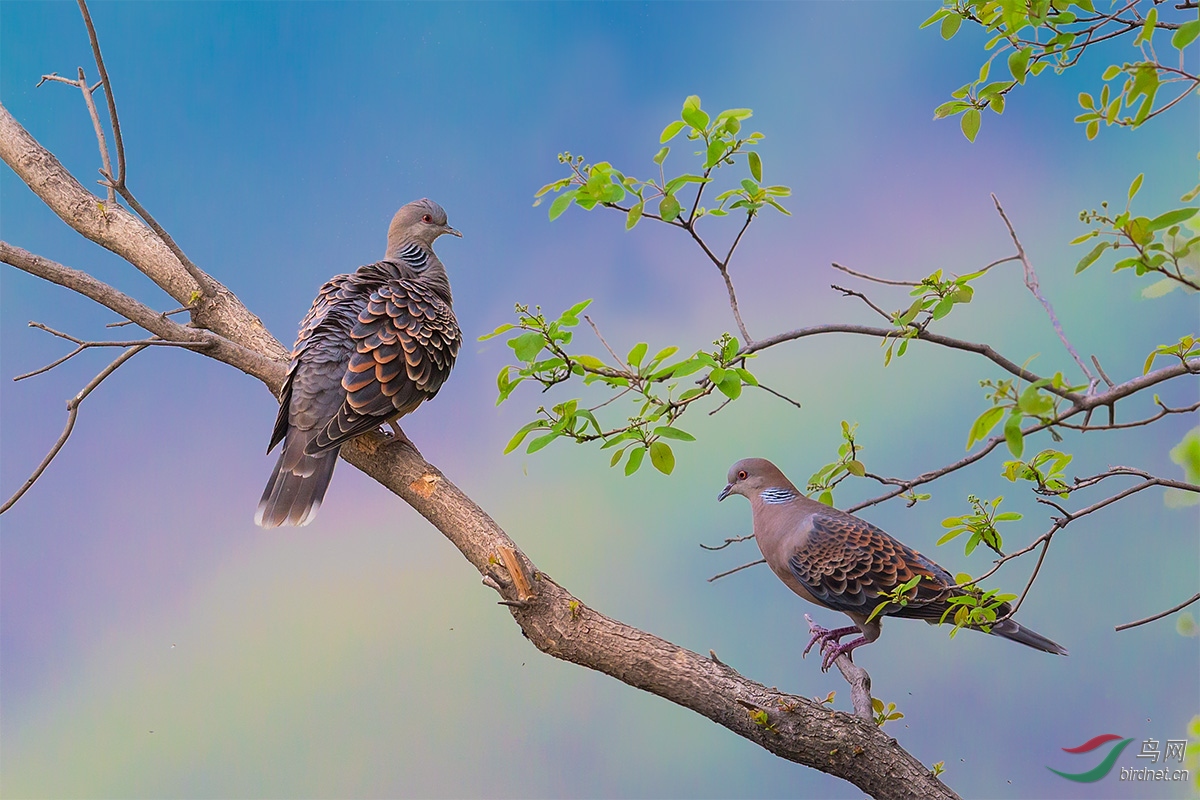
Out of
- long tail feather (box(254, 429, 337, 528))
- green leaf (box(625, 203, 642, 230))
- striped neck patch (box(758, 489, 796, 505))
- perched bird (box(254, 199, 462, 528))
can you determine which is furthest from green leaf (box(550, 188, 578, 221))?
striped neck patch (box(758, 489, 796, 505))

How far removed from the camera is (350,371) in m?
2.53

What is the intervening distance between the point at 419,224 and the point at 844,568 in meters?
1.95

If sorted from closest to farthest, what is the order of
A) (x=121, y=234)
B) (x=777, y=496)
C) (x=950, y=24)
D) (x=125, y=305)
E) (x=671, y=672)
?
(x=950, y=24) < (x=671, y=672) < (x=125, y=305) < (x=777, y=496) < (x=121, y=234)

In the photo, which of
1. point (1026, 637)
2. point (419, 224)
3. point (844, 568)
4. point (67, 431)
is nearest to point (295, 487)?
point (67, 431)

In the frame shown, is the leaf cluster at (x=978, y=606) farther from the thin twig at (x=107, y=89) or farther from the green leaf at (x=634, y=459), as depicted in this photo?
the thin twig at (x=107, y=89)

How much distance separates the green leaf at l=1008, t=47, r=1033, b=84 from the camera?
168 cm

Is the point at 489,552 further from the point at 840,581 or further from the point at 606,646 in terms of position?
the point at 840,581

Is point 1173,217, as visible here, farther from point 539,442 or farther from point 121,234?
point 121,234

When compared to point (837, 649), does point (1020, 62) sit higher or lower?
higher

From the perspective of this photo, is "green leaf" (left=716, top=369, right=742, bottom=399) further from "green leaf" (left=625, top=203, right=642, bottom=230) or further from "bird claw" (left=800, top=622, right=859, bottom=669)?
"bird claw" (left=800, top=622, right=859, bottom=669)

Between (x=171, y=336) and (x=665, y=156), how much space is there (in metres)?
1.67

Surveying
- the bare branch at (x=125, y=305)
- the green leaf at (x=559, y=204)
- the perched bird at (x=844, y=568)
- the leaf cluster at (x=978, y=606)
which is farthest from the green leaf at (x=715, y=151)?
the bare branch at (x=125, y=305)

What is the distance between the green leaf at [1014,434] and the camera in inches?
53.4

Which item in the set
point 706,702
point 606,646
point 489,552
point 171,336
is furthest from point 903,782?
point 171,336
